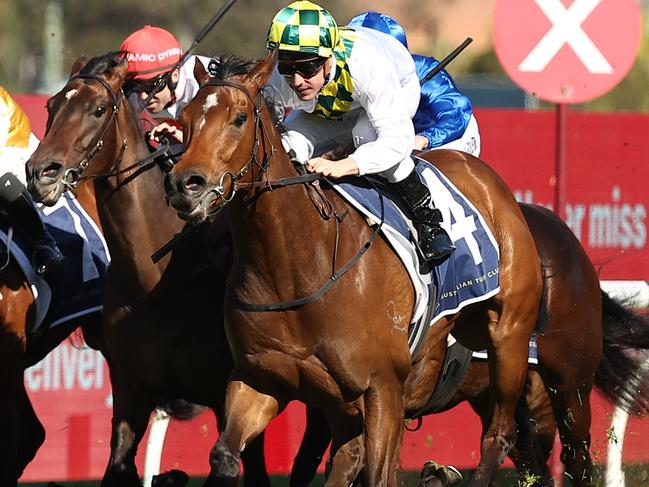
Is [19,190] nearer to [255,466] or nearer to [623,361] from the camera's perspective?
[255,466]

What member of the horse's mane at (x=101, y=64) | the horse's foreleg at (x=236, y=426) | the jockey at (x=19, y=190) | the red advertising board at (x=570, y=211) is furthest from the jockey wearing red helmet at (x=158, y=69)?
the red advertising board at (x=570, y=211)

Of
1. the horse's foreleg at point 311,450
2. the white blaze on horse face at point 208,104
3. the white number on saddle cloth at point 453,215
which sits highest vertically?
the white blaze on horse face at point 208,104

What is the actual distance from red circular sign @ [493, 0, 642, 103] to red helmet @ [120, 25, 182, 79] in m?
1.89

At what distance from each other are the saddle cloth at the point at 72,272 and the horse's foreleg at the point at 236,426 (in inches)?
70.1

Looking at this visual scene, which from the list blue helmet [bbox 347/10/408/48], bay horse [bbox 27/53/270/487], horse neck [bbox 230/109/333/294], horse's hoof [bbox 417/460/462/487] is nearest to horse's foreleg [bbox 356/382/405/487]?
horse neck [bbox 230/109/333/294]

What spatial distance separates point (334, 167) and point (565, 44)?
2597 millimetres

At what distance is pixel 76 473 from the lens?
766cm

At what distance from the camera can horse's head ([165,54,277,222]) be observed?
14.4 feet

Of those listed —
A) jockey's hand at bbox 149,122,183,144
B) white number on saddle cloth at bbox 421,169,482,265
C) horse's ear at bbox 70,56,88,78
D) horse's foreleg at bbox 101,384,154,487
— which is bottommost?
horse's foreleg at bbox 101,384,154,487

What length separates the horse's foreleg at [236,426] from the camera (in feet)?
16.2

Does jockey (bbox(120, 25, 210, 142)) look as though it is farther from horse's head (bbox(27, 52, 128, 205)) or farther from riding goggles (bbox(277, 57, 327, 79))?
riding goggles (bbox(277, 57, 327, 79))

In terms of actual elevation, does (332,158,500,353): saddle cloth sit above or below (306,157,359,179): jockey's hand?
below

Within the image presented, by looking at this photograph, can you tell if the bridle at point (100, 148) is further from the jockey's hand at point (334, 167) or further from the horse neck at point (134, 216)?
the jockey's hand at point (334, 167)

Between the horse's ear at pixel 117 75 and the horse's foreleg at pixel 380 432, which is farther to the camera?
the horse's ear at pixel 117 75
